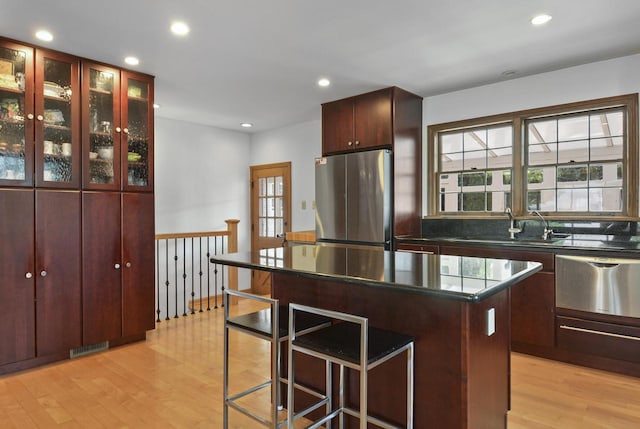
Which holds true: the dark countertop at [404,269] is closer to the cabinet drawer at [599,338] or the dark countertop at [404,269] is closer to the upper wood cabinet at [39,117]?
the cabinet drawer at [599,338]

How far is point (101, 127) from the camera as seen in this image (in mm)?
3320

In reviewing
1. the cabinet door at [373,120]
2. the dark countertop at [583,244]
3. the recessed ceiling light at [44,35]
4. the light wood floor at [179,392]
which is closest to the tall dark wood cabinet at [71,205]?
the recessed ceiling light at [44,35]

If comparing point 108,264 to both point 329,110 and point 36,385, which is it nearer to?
point 36,385

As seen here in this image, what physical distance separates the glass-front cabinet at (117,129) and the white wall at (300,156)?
2.37 meters

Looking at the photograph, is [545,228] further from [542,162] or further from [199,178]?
[199,178]

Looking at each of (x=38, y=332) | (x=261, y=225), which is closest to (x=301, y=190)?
(x=261, y=225)

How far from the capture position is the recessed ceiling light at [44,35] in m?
2.74

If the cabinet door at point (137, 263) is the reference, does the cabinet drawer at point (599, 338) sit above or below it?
below

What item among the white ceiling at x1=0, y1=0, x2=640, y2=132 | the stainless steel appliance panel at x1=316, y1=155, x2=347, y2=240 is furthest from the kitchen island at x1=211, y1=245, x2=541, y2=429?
the stainless steel appliance panel at x1=316, y1=155, x2=347, y2=240

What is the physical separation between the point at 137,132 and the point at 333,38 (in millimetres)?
2003

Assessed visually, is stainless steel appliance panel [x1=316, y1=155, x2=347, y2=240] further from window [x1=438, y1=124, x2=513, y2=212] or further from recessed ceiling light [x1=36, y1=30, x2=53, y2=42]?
recessed ceiling light [x1=36, y1=30, x2=53, y2=42]

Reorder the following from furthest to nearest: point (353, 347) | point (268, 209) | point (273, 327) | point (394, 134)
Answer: point (268, 209) → point (394, 134) → point (273, 327) → point (353, 347)

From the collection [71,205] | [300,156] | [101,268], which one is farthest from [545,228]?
[71,205]

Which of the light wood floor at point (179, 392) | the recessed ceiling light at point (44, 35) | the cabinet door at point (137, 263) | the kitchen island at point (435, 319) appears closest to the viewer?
the kitchen island at point (435, 319)
